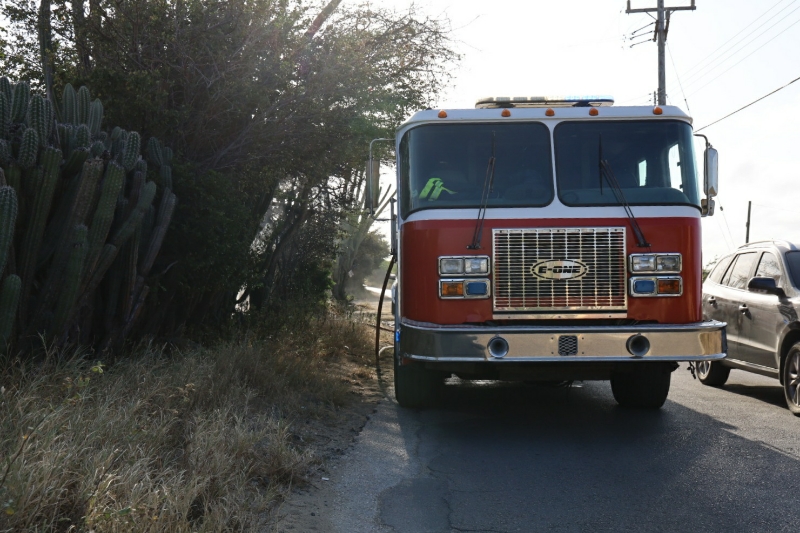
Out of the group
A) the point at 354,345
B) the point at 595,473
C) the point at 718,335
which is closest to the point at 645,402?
the point at 718,335

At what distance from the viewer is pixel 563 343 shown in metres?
6.78

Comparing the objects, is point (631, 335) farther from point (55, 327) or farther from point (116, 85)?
point (116, 85)

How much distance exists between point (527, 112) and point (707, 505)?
3.83 m

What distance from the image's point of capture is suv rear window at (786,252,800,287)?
29.2 ft

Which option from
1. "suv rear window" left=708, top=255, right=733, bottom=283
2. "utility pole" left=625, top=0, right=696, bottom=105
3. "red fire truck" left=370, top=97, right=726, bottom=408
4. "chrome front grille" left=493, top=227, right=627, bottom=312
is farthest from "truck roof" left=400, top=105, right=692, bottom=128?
"utility pole" left=625, top=0, right=696, bottom=105

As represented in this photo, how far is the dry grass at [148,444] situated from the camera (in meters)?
3.84

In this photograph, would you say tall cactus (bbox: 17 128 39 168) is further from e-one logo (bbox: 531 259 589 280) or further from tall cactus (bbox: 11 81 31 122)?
e-one logo (bbox: 531 259 589 280)

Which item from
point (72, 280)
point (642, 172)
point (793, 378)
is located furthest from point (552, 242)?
point (72, 280)

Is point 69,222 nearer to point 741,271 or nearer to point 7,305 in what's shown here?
point 7,305

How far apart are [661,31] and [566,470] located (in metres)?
23.3

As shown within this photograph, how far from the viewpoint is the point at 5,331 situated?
252 inches

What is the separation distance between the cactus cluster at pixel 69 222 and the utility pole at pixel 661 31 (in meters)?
20.7

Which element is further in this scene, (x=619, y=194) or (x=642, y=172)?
(x=642, y=172)

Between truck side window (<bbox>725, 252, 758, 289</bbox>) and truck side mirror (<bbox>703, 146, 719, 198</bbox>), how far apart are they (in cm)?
270
